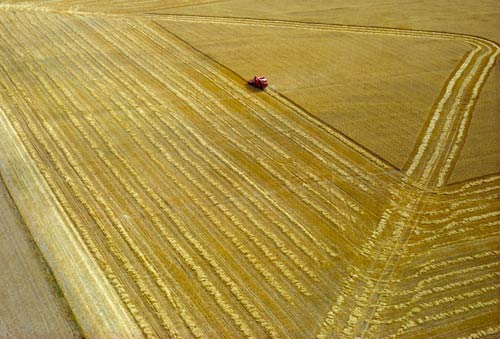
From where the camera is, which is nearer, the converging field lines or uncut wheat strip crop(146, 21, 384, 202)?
the converging field lines

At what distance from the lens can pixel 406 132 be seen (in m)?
29.5

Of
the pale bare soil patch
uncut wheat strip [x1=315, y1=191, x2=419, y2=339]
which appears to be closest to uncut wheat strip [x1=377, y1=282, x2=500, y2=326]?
uncut wheat strip [x1=315, y1=191, x2=419, y2=339]

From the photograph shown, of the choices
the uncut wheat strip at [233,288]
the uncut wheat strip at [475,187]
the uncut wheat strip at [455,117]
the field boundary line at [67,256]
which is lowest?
the field boundary line at [67,256]

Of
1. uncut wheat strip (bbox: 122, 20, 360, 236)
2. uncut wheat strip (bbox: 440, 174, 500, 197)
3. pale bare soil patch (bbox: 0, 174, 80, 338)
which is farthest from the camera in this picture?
uncut wheat strip (bbox: 440, 174, 500, 197)

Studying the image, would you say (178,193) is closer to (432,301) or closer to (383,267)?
(383,267)

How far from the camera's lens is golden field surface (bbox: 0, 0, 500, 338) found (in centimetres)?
1831

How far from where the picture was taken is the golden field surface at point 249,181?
18.3m

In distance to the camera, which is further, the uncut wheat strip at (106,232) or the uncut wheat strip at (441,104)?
the uncut wheat strip at (441,104)

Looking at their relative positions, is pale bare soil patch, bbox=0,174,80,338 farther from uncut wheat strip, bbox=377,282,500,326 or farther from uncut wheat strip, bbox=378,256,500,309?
uncut wheat strip, bbox=378,256,500,309

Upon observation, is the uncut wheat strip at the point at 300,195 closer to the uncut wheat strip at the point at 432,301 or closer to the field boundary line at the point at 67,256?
the uncut wheat strip at the point at 432,301

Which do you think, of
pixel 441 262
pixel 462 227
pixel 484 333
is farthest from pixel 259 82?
pixel 484 333

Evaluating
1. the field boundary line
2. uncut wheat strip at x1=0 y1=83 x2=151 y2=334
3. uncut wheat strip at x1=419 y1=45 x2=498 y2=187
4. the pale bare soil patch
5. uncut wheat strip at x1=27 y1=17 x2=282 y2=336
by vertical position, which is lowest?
the pale bare soil patch

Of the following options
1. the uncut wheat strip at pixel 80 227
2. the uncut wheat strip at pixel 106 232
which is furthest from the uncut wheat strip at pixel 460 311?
the uncut wheat strip at pixel 80 227

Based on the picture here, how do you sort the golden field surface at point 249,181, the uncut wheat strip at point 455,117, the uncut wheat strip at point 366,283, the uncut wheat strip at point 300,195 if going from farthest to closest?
the uncut wheat strip at point 455,117, the uncut wheat strip at point 300,195, the golden field surface at point 249,181, the uncut wheat strip at point 366,283
